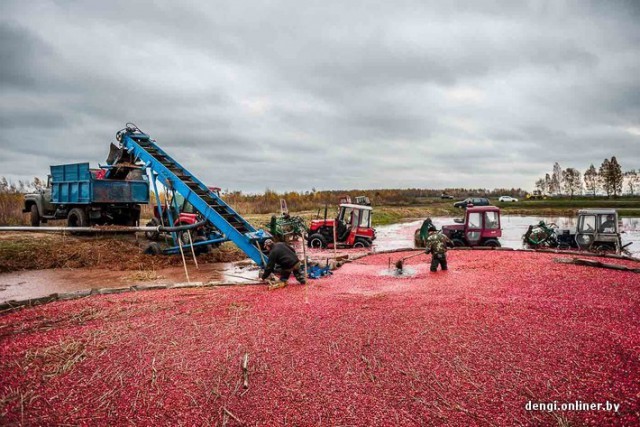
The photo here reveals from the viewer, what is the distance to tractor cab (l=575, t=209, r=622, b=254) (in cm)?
1575

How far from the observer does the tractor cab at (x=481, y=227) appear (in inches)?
679

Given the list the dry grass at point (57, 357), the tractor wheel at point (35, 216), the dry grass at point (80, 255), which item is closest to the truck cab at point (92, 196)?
the tractor wheel at point (35, 216)

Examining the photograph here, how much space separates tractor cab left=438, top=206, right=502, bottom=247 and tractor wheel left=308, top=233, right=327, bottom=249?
6110mm

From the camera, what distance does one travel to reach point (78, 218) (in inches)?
596

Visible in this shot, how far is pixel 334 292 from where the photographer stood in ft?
27.8

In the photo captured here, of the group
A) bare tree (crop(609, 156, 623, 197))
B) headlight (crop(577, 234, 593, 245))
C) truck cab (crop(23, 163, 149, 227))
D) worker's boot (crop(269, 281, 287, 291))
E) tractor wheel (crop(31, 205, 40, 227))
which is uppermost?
bare tree (crop(609, 156, 623, 197))

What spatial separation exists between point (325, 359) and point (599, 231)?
15.9m

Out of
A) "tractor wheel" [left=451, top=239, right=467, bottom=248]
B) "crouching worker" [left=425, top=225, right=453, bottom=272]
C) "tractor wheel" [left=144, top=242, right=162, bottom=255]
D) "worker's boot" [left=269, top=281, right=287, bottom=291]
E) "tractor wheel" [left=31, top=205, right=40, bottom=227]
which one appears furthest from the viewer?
"tractor wheel" [left=451, top=239, right=467, bottom=248]

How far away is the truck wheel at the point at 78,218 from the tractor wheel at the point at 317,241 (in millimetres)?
9526

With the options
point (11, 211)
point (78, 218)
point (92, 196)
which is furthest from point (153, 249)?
point (11, 211)

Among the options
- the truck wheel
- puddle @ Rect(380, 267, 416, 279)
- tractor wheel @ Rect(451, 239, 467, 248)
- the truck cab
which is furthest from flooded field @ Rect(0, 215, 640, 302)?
tractor wheel @ Rect(451, 239, 467, 248)

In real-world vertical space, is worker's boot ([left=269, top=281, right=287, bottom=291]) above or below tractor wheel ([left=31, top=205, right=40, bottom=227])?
below

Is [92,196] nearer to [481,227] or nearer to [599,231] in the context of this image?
[481,227]

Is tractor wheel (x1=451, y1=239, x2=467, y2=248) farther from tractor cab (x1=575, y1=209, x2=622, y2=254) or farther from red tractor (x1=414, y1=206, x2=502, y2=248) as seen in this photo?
tractor cab (x1=575, y1=209, x2=622, y2=254)
